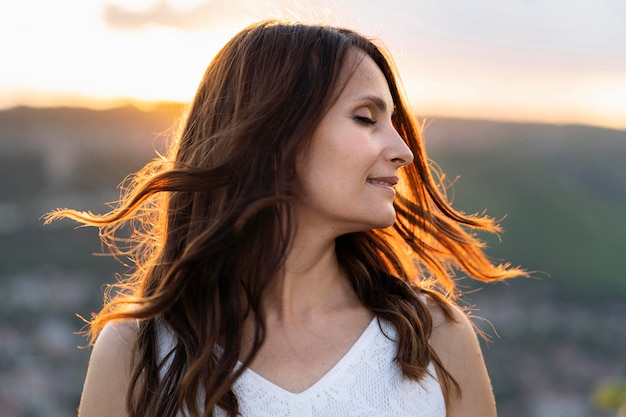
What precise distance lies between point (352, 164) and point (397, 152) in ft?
0.38

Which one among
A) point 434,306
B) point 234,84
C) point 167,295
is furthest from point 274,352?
point 234,84

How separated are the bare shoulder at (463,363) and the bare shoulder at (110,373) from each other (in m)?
0.73

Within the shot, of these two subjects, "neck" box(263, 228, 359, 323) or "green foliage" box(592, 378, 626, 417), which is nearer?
"neck" box(263, 228, 359, 323)

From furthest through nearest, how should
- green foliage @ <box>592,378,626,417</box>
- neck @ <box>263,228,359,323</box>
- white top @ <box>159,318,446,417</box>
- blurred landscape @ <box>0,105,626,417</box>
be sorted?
blurred landscape @ <box>0,105,626,417</box>, green foliage @ <box>592,378,626,417</box>, neck @ <box>263,228,359,323</box>, white top @ <box>159,318,446,417</box>

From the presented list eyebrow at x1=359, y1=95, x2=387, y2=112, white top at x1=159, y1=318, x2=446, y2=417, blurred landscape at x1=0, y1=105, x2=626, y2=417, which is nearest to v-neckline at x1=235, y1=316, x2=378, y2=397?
white top at x1=159, y1=318, x2=446, y2=417

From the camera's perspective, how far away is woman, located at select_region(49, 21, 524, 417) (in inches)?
78.2

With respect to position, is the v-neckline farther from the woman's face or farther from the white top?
the woman's face

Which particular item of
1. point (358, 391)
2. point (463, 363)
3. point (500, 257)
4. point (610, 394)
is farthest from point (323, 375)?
point (500, 257)

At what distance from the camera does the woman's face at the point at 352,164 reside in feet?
6.50

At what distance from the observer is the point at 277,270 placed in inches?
80.7

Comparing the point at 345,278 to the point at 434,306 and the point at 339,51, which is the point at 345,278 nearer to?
the point at 434,306

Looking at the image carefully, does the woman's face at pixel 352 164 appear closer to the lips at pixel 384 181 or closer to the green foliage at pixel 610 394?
the lips at pixel 384 181

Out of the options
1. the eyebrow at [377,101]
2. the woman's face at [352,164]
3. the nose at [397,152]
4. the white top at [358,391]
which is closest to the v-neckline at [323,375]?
the white top at [358,391]

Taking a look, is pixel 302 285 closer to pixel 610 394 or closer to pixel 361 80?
pixel 361 80
